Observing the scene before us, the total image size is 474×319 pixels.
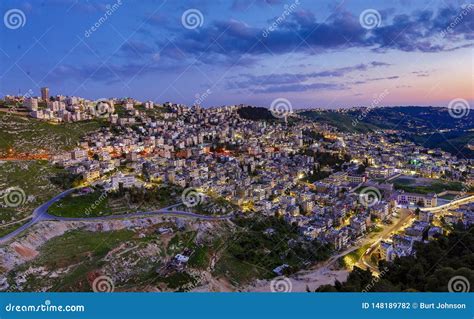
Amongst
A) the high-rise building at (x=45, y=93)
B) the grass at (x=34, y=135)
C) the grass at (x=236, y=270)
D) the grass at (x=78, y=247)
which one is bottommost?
the grass at (x=236, y=270)

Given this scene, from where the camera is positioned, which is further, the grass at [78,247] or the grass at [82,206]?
the grass at [82,206]

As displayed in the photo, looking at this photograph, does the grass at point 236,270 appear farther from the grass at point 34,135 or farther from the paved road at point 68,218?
the grass at point 34,135

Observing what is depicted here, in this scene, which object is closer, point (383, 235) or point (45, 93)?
point (383, 235)

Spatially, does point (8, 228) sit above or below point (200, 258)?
above

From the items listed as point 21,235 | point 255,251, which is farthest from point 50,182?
point 255,251

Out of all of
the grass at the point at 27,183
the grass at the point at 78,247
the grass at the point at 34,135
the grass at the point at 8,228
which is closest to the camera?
the grass at the point at 78,247

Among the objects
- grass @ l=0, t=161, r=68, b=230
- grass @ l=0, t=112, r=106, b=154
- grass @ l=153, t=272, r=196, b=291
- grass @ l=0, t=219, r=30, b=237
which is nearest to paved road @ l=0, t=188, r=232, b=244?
grass @ l=0, t=219, r=30, b=237

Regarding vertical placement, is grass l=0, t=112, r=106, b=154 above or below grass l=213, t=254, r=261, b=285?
above

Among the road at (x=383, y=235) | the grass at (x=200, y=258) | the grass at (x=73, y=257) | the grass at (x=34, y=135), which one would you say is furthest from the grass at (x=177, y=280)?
the grass at (x=34, y=135)

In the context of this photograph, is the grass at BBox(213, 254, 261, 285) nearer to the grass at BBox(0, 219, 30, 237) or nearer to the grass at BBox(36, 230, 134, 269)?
the grass at BBox(36, 230, 134, 269)

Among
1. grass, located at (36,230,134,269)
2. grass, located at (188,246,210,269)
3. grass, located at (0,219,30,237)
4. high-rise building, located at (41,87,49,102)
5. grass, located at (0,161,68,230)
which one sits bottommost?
grass, located at (188,246,210,269)

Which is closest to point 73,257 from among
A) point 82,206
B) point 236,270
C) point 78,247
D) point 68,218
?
point 78,247

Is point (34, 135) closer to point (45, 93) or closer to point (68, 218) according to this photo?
point (68, 218)
